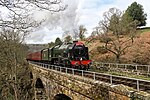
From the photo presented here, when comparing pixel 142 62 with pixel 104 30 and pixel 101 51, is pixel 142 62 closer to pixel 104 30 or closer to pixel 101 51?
pixel 104 30

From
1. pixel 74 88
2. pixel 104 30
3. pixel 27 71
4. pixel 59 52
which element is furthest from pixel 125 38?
pixel 74 88

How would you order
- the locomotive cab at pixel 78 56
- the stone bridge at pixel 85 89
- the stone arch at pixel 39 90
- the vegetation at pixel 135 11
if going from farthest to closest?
the vegetation at pixel 135 11, the stone arch at pixel 39 90, the locomotive cab at pixel 78 56, the stone bridge at pixel 85 89

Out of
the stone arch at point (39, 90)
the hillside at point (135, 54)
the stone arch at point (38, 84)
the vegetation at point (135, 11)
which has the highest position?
the vegetation at point (135, 11)

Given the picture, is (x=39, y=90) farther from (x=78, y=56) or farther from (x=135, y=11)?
(x=135, y=11)

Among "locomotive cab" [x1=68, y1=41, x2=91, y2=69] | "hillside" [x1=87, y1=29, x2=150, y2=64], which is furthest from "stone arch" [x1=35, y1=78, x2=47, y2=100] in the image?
"hillside" [x1=87, y1=29, x2=150, y2=64]

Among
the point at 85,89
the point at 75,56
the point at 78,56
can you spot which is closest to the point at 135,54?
the point at 78,56

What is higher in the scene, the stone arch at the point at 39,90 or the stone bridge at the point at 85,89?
the stone bridge at the point at 85,89

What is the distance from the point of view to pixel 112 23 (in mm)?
41750

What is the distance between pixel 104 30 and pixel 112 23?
2.13 metres

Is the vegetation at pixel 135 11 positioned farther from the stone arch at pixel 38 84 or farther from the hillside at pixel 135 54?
the stone arch at pixel 38 84

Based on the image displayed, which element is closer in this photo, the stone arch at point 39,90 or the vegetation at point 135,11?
the stone arch at point 39,90

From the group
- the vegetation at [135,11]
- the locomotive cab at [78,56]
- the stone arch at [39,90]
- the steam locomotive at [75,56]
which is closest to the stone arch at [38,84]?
the stone arch at [39,90]

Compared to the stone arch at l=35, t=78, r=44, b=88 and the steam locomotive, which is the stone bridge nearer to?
the steam locomotive

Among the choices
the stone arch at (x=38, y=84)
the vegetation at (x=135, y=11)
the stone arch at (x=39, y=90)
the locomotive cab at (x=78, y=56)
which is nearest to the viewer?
the locomotive cab at (x=78, y=56)
